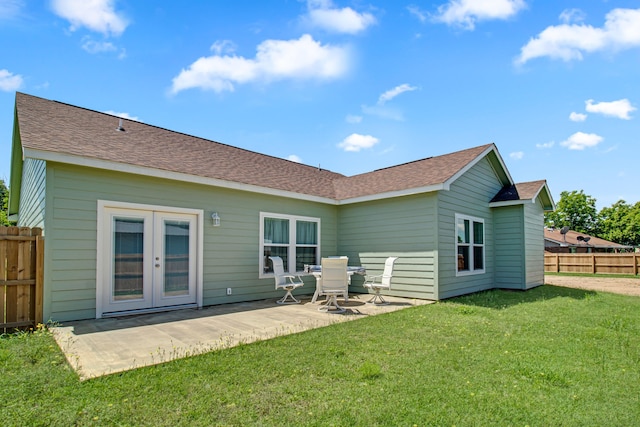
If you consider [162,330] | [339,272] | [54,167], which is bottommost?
[162,330]

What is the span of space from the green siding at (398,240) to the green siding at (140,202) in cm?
153

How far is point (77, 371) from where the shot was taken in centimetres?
366

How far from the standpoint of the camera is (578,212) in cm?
5047

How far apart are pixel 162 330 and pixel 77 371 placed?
74.3 inches

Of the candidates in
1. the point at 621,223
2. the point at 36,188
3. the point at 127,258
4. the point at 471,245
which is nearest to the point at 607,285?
the point at 471,245

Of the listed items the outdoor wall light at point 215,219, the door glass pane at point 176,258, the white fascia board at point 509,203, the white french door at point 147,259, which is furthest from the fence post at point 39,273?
the white fascia board at point 509,203

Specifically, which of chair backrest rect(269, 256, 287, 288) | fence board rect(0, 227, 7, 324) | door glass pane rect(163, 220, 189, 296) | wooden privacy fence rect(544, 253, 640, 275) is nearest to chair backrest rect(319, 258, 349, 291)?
chair backrest rect(269, 256, 287, 288)

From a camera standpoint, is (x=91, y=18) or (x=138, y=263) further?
(x=91, y=18)

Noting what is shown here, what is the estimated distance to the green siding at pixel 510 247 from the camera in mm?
11016

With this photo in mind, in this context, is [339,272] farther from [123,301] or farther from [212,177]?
[123,301]

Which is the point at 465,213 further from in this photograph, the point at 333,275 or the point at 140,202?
the point at 140,202

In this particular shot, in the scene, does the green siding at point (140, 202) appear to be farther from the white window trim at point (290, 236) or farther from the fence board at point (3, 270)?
the fence board at point (3, 270)

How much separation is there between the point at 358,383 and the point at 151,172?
5.65 m

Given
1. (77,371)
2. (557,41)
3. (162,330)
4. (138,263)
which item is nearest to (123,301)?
(138,263)
